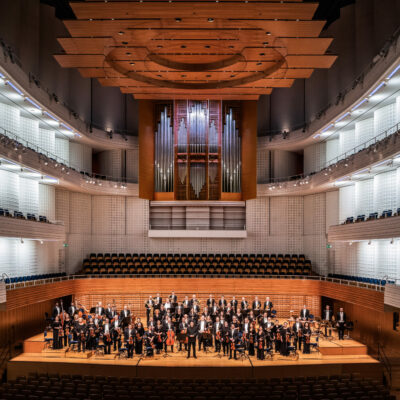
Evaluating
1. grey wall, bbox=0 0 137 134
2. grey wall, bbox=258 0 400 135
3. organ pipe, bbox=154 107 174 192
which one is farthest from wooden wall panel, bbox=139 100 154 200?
grey wall, bbox=258 0 400 135

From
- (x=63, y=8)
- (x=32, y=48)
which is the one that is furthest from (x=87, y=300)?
(x=63, y=8)

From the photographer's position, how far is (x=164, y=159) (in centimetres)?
1869

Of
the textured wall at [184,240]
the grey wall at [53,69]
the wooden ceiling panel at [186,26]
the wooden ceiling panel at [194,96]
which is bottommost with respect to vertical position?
the textured wall at [184,240]

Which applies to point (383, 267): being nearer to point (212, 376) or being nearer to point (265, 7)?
point (212, 376)

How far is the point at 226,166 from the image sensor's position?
18.7 meters

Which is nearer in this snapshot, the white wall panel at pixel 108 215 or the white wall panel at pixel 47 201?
the white wall panel at pixel 47 201

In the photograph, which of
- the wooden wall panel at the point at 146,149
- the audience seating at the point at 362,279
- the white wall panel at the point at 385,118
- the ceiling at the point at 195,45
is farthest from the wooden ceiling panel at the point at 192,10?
the audience seating at the point at 362,279

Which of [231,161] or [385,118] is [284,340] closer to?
[385,118]

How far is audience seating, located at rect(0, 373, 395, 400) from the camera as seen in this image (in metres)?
7.58

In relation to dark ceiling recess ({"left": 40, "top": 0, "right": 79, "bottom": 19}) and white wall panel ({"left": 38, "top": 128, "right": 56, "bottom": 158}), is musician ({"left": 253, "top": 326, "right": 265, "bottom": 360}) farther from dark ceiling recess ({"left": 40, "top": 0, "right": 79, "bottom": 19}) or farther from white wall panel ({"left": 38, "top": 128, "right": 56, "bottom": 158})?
dark ceiling recess ({"left": 40, "top": 0, "right": 79, "bottom": 19})

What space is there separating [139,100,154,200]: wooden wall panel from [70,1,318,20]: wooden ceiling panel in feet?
25.4

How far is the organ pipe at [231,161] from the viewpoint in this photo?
61.3 ft

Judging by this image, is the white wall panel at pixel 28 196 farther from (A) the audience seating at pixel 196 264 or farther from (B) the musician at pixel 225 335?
(B) the musician at pixel 225 335

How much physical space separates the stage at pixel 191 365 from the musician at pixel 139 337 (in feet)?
0.76
